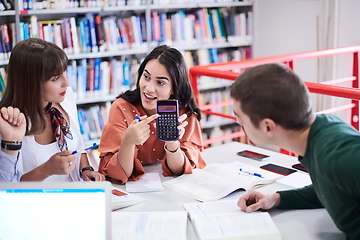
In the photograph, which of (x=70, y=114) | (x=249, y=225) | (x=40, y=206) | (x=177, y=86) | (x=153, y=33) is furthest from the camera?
(x=153, y=33)

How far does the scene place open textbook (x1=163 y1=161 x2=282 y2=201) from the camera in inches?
54.7

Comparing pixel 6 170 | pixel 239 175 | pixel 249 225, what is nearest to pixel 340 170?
pixel 249 225

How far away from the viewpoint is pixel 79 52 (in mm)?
3168

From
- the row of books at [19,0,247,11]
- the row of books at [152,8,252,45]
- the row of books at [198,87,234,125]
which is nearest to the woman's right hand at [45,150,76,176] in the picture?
the row of books at [19,0,247,11]

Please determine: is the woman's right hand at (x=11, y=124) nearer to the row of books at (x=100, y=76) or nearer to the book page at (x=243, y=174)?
the book page at (x=243, y=174)

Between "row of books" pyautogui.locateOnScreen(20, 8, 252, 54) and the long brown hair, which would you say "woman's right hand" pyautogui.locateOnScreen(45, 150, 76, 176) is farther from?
"row of books" pyautogui.locateOnScreen(20, 8, 252, 54)

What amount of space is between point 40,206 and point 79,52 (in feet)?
7.99

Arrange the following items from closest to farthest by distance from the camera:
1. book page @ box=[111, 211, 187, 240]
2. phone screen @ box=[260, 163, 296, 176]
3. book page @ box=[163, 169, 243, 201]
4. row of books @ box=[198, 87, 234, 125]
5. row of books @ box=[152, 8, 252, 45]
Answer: book page @ box=[111, 211, 187, 240], book page @ box=[163, 169, 243, 201], phone screen @ box=[260, 163, 296, 176], row of books @ box=[152, 8, 252, 45], row of books @ box=[198, 87, 234, 125]

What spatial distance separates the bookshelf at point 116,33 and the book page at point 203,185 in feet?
6.18

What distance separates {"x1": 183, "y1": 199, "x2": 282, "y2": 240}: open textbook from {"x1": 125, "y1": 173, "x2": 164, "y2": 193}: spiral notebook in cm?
18

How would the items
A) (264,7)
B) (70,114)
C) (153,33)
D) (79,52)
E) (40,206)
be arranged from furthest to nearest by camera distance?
1. (264,7)
2. (153,33)
3. (79,52)
4. (70,114)
5. (40,206)

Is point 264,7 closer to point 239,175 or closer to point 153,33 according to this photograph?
point 153,33

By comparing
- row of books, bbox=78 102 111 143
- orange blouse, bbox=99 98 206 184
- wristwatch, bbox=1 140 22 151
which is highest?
wristwatch, bbox=1 140 22 151

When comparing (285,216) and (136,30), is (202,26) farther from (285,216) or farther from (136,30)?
(285,216)
